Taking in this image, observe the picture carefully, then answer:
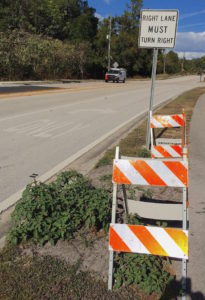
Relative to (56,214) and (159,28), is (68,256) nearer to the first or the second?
(56,214)

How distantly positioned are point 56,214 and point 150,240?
1.16 meters

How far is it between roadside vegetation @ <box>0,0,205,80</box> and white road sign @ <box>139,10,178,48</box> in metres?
29.5

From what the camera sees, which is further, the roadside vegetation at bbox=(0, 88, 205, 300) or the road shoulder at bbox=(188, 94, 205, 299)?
the road shoulder at bbox=(188, 94, 205, 299)

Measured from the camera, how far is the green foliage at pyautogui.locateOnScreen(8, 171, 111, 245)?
11.3ft

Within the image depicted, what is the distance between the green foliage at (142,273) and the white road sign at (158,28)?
4.79 meters

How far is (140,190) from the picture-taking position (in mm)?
4945

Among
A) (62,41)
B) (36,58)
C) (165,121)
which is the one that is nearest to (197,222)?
(165,121)

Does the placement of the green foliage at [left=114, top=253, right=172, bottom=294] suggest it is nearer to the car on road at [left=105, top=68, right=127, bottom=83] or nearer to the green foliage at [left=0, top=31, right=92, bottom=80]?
the green foliage at [left=0, top=31, right=92, bottom=80]

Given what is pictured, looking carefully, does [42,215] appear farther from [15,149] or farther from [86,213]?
[15,149]

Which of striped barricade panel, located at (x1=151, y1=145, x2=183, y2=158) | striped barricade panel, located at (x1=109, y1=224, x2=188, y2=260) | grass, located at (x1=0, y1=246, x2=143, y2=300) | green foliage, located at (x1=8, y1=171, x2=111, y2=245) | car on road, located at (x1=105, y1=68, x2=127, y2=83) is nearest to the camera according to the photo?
grass, located at (x1=0, y1=246, x2=143, y2=300)

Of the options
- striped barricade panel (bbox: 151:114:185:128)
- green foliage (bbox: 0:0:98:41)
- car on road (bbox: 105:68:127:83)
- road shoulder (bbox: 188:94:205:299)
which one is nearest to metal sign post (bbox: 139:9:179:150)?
striped barricade panel (bbox: 151:114:185:128)

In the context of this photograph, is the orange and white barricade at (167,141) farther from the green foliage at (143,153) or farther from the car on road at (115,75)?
the car on road at (115,75)

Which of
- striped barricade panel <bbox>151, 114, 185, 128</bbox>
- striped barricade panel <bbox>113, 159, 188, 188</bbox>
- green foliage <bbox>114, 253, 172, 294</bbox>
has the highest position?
striped barricade panel <bbox>113, 159, 188, 188</bbox>

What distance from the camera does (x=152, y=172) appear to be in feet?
9.37
